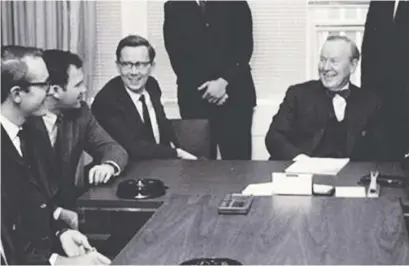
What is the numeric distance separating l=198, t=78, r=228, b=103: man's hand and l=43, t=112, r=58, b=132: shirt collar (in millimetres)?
1217

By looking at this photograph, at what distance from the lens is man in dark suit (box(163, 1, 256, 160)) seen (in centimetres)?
436

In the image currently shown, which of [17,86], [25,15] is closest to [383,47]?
[25,15]

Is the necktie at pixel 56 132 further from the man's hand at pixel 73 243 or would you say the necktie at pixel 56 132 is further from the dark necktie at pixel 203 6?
the dark necktie at pixel 203 6

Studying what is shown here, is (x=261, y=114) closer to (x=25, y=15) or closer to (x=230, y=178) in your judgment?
(x=25, y=15)

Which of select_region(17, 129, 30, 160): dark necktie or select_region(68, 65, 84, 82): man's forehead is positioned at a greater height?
select_region(68, 65, 84, 82): man's forehead

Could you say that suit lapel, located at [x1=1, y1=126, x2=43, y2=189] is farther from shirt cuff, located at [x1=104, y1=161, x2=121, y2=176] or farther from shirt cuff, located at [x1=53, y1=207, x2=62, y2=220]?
shirt cuff, located at [x1=104, y1=161, x2=121, y2=176]

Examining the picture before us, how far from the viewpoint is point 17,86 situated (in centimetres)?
260

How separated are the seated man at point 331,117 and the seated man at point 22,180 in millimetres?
1334

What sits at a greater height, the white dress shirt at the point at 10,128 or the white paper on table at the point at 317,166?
the white dress shirt at the point at 10,128

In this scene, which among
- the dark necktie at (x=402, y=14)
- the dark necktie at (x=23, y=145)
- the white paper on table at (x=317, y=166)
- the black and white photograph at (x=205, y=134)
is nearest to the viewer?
the black and white photograph at (x=205, y=134)

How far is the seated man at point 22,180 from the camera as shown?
2490mm

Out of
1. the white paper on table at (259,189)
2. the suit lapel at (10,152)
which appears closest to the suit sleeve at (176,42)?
the white paper on table at (259,189)

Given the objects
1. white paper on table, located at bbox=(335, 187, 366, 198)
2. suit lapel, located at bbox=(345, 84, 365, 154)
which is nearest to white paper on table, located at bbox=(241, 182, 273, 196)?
white paper on table, located at bbox=(335, 187, 366, 198)

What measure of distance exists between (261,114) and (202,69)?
63cm
